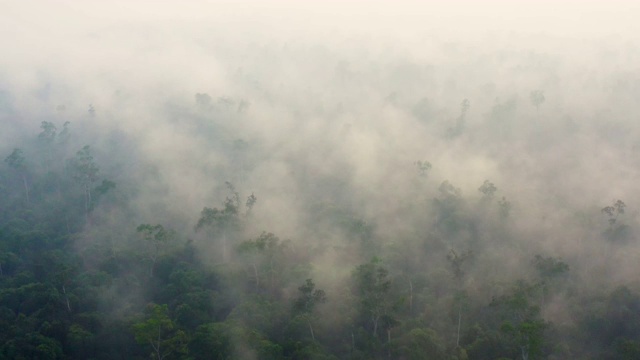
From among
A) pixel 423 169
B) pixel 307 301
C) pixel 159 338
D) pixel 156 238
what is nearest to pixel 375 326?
pixel 307 301

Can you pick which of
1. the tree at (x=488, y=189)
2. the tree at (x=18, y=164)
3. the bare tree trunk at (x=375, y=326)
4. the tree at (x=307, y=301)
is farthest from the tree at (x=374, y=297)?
the tree at (x=18, y=164)

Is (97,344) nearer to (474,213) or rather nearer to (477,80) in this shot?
(474,213)

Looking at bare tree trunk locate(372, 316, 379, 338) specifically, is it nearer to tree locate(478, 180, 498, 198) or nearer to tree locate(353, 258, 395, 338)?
tree locate(353, 258, 395, 338)

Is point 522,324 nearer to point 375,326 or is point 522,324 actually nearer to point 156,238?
point 375,326

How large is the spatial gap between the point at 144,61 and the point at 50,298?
164 metres

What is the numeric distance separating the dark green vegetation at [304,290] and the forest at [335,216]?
12.2 inches

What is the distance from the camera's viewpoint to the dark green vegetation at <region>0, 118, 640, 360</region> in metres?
48.3

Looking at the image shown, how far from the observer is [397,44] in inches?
7461

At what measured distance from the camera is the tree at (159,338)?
4581cm

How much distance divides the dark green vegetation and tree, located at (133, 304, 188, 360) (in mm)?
201

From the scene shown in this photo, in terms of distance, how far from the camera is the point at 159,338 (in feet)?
155

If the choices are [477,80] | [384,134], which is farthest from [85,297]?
[477,80]

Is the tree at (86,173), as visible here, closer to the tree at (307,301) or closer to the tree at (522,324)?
the tree at (307,301)

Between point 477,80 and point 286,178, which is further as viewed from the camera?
point 477,80
